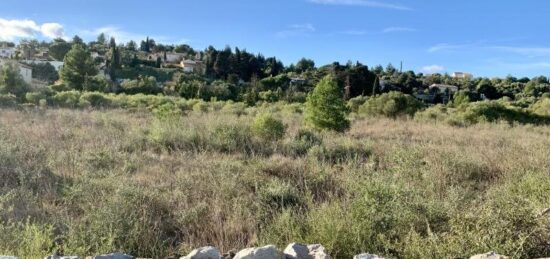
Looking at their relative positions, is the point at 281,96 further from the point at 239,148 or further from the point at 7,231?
the point at 7,231

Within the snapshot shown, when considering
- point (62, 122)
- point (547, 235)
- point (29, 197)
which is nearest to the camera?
point (547, 235)

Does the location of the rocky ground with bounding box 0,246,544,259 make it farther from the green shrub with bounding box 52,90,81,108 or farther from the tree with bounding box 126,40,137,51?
the tree with bounding box 126,40,137,51

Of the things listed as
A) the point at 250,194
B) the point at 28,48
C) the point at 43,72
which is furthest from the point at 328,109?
the point at 28,48

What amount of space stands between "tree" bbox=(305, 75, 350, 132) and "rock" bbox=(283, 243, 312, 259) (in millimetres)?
9629

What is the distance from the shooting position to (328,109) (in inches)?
493

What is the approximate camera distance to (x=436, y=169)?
227 inches

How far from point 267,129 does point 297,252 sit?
6.94 m

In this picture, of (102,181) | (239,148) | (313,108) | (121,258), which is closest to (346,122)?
(313,108)

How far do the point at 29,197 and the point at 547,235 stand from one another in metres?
4.62

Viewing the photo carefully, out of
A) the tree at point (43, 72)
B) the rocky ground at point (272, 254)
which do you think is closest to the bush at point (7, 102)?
the rocky ground at point (272, 254)

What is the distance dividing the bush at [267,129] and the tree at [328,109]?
2840 mm

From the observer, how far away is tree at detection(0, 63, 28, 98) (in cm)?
2406

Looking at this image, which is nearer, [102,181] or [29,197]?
[29,197]

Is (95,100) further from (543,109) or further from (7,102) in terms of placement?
(543,109)
